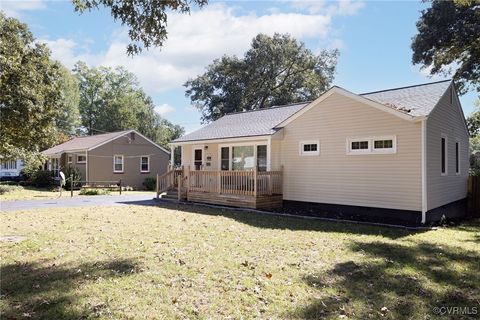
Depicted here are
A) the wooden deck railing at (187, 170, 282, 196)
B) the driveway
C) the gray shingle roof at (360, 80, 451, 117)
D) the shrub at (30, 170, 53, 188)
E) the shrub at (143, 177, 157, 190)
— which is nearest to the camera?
the gray shingle roof at (360, 80, 451, 117)

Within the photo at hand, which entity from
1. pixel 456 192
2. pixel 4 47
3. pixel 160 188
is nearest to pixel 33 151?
pixel 4 47

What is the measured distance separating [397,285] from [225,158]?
12572 millimetres

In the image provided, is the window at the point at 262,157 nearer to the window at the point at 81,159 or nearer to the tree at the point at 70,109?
→ the window at the point at 81,159

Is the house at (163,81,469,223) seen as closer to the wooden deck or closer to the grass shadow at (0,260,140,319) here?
the wooden deck

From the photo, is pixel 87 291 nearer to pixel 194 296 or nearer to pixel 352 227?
pixel 194 296

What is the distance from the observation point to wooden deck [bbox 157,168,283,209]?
14.0 metres

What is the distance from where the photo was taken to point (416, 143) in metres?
10.6

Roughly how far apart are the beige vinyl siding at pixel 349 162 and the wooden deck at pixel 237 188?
612mm

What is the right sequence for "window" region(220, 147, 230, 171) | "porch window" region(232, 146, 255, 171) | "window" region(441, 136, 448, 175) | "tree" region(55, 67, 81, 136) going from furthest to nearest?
"tree" region(55, 67, 81, 136) → "window" region(220, 147, 230, 171) → "porch window" region(232, 146, 255, 171) → "window" region(441, 136, 448, 175)

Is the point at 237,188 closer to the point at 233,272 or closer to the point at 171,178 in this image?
the point at 171,178

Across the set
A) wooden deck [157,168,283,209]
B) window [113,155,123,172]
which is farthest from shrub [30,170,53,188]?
wooden deck [157,168,283,209]

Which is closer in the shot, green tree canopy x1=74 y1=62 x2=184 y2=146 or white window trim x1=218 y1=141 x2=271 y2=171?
white window trim x1=218 y1=141 x2=271 y2=171

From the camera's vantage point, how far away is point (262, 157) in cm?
1561

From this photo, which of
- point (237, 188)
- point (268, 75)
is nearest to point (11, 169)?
point (268, 75)
